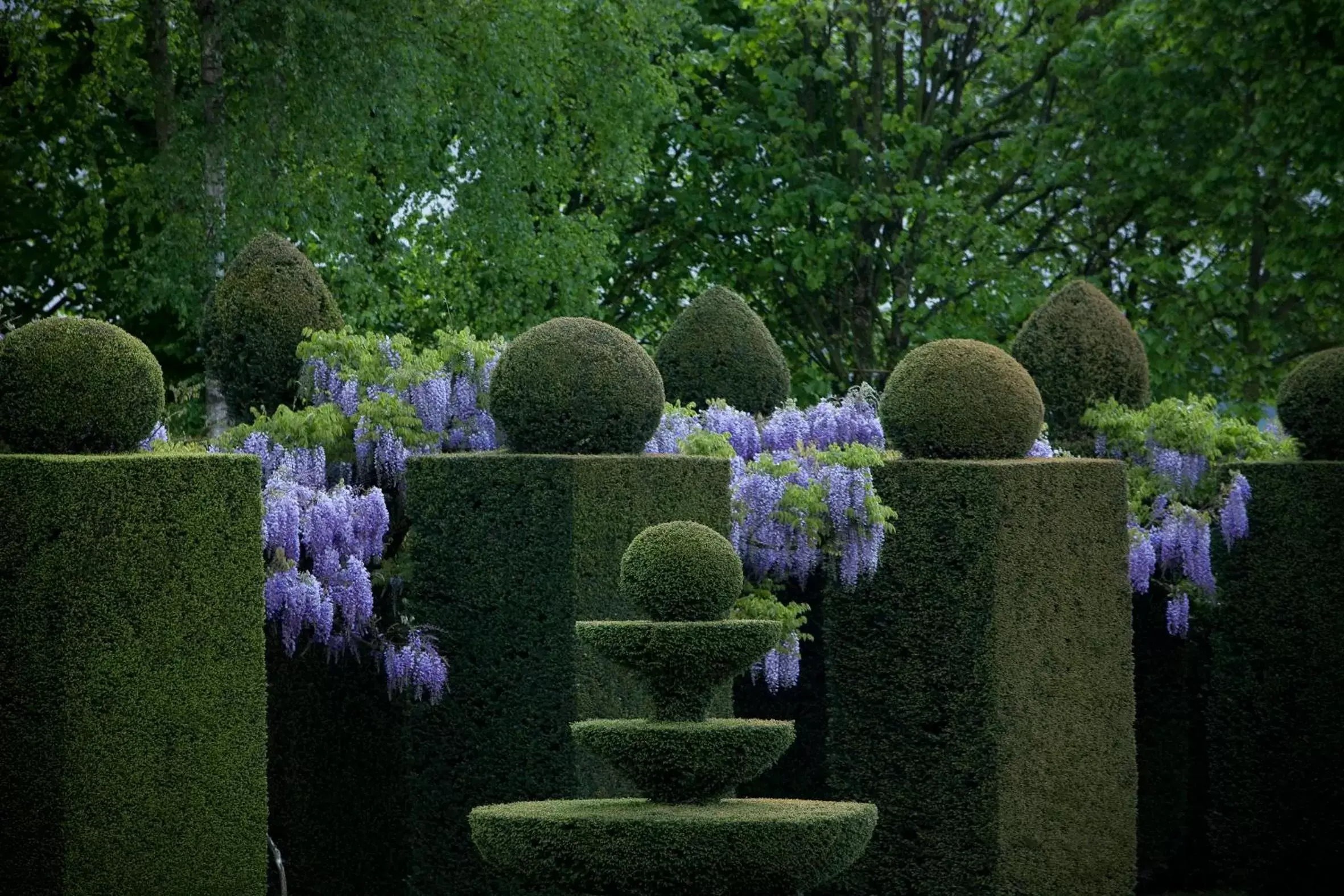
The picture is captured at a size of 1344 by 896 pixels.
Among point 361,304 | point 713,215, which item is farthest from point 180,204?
point 713,215

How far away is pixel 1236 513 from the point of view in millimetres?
14148

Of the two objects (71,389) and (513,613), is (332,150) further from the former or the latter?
(71,389)

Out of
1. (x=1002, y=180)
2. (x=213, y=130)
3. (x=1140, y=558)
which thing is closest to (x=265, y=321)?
(x=213, y=130)

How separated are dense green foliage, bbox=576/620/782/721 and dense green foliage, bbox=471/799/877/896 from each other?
0.52 metres

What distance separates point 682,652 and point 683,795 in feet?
2.51

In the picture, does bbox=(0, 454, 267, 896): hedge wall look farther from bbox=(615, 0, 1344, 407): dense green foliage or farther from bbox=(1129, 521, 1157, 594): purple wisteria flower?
bbox=(615, 0, 1344, 407): dense green foliage

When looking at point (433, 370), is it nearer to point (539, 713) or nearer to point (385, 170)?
point (539, 713)

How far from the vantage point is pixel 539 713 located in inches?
444

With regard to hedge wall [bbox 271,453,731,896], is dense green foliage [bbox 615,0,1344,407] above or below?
above

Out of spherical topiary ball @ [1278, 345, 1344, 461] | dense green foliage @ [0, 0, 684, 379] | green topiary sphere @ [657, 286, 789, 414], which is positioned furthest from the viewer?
dense green foliage @ [0, 0, 684, 379]

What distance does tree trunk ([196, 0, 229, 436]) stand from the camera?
19562mm

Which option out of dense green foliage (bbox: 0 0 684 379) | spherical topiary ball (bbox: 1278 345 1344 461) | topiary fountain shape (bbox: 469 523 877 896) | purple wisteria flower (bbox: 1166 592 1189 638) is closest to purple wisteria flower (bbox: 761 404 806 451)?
purple wisteria flower (bbox: 1166 592 1189 638)

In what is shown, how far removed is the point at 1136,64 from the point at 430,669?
16.2 meters

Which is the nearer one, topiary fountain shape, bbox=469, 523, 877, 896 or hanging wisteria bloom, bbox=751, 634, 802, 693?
topiary fountain shape, bbox=469, 523, 877, 896
